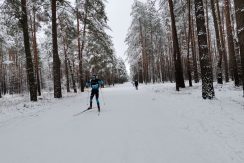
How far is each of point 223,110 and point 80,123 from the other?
5.06 metres

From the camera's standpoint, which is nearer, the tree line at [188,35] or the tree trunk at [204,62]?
the tree trunk at [204,62]

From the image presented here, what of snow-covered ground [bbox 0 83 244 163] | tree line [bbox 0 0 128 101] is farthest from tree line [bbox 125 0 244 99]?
tree line [bbox 0 0 128 101]

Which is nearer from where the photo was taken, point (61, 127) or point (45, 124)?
point (61, 127)

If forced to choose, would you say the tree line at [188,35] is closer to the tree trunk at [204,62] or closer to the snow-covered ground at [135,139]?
the tree trunk at [204,62]

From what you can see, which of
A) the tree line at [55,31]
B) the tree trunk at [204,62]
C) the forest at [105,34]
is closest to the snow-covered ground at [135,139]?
the tree trunk at [204,62]

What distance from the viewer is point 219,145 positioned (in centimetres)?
470

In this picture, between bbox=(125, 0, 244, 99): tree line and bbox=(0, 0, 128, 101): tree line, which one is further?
bbox=(0, 0, 128, 101): tree line

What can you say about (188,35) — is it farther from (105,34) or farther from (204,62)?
(204,62)

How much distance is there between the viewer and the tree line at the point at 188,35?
1092cm

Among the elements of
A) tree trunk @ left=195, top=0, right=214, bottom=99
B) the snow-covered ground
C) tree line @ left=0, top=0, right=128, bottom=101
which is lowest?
the snow-covered ground

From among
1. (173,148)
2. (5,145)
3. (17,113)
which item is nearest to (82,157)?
(173,148)

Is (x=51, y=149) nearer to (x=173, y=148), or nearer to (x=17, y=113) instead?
(x=173, y=148)

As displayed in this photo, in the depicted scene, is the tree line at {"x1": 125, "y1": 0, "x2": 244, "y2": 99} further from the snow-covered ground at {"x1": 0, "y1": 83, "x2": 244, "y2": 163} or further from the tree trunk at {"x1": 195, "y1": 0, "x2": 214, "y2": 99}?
the snow-covered ground at {"x1": 0, "y1": 83, "x2": 244, "y2": 163}

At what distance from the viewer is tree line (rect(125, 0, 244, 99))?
10922mm
